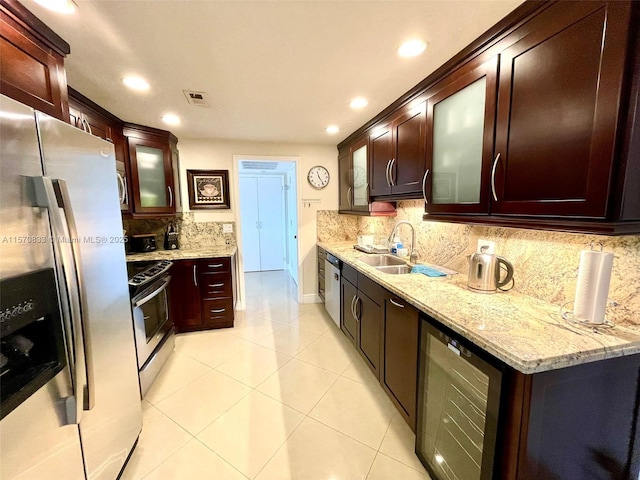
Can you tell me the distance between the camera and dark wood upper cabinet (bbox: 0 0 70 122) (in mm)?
1082

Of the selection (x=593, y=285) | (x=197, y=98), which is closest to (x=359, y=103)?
(x=197, y=98)

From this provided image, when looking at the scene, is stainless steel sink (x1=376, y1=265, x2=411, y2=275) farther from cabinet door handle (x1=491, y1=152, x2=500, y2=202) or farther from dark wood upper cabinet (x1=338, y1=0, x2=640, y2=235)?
cabinet door handle (x1=491, y1=152, x2=500, y2=202)

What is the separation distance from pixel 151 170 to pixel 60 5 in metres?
1.93

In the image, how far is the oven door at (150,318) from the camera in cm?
187

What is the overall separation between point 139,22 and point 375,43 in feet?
3.76

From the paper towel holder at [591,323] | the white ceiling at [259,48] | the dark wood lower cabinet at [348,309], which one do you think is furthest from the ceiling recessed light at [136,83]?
the paper towel holder at [591,323]

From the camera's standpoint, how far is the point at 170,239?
321cm

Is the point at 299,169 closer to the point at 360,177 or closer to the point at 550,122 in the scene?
the point at 360,177

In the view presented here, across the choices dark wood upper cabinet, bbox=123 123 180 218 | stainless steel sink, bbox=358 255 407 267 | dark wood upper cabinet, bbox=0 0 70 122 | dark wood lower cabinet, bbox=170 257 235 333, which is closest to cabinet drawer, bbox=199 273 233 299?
dark wood lower cabinet, bbox=170 257 235 333

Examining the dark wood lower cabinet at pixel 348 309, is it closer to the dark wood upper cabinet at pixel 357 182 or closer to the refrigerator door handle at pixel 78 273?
the dark wood upper cabinet at pixel 357 182

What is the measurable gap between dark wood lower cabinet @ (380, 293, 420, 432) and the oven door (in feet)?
5.66

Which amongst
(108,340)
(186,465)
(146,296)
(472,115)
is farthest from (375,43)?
(186,465)

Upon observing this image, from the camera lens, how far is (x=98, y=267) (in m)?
1.19

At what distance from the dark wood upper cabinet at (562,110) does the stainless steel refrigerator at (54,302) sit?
5.87ft
